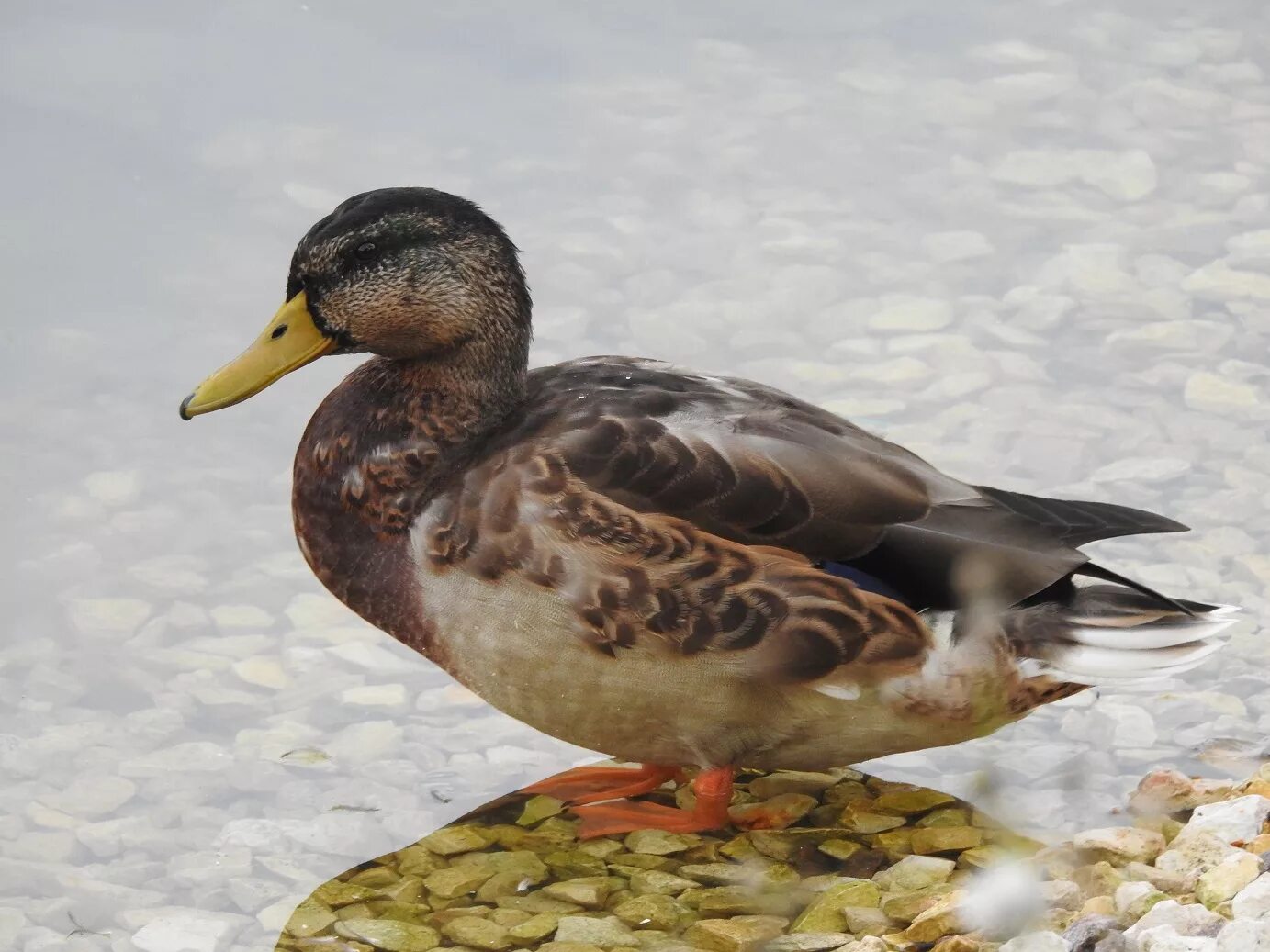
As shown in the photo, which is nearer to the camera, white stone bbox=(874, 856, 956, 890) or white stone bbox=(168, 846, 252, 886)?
white stone bbox=(874, 856, 956, 890)

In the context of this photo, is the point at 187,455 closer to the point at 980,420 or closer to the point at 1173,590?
the point at 980,420

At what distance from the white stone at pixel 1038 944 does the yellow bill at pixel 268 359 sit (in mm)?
2009

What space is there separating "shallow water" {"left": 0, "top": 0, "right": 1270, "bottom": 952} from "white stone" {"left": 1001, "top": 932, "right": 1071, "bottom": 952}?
942mm

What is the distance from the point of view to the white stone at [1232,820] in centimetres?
387

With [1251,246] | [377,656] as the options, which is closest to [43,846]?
[377,656]

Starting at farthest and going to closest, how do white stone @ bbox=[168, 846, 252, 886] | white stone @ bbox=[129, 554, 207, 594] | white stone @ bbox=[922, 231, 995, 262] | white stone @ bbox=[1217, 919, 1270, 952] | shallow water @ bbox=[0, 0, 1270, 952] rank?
white stone @ bbox=[922, 231, 995, 262] < white stone @ bbox=[129, 554, 207, 594] < shallow water @ bbox=[0, 0, 1270, 952] < white stone @ bbox=[168, 846, 252, 886] < white stone @ bbox=[1217, 919, 1270, 952]

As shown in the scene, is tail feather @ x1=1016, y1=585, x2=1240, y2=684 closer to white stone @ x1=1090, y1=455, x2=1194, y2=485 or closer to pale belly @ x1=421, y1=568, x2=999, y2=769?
pale belly @ x1=421, y1=568, x2=999, y2=769

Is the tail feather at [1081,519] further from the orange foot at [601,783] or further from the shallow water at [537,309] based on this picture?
the orange foot at [601,783]

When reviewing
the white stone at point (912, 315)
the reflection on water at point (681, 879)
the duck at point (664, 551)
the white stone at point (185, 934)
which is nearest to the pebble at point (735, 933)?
the reflection on water at point (681, 879)

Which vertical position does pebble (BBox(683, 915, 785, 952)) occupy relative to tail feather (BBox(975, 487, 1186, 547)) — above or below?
below

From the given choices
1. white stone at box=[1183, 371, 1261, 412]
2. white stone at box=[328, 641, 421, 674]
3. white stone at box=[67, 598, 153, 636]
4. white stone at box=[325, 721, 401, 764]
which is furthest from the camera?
white stone at box=[1183, 371, 1261, 412]

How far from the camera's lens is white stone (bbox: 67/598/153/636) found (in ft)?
17.0

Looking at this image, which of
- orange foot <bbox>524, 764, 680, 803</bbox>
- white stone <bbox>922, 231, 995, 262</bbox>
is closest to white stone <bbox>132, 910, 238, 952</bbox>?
orange foot <bbox>524, 764, 680, 803</bbox>

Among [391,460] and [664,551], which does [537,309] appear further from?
[664,551]
